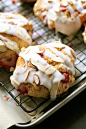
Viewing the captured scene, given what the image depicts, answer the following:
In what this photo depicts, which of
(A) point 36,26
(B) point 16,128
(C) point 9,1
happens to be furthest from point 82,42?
(C) point 9,1

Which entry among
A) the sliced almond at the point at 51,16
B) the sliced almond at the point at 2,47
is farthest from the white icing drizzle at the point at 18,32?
the sliced almond at the point at 51,16

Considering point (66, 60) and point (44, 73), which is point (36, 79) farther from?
point (66, 60)

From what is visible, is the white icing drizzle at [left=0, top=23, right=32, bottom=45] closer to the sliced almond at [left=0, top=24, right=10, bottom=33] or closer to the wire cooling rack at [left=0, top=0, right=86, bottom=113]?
the sliced almond at [left=0, top=24, right=10, bottom=33]

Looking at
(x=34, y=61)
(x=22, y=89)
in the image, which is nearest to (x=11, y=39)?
(x=34, y=61)

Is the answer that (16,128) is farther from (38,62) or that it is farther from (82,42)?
(82,42)

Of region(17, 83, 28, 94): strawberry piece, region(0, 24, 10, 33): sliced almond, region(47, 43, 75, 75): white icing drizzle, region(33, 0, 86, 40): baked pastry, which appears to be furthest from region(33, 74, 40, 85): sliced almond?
region(33, 0, 86, 40): baked pastry

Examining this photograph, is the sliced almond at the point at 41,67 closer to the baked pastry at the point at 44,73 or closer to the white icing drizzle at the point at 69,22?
the baked pastry at the point at 44,73
